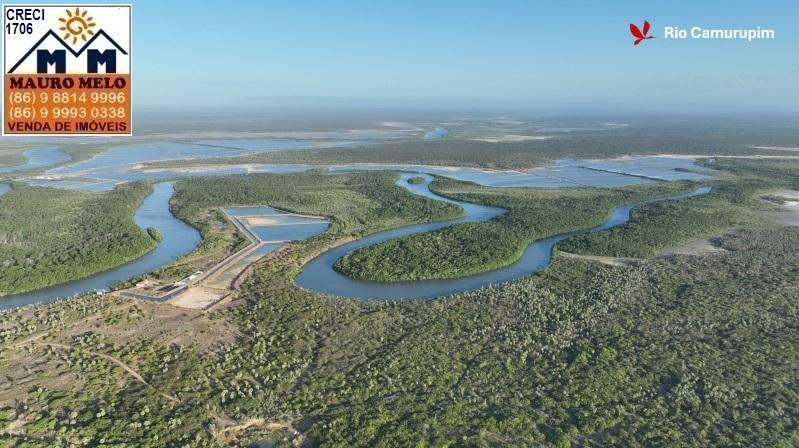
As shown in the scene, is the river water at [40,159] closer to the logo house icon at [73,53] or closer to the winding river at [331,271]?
the winding river at [331,271]

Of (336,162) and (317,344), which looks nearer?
(317,344)

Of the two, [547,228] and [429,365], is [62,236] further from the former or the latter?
[547,228]

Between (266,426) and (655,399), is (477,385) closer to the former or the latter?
(655,399)

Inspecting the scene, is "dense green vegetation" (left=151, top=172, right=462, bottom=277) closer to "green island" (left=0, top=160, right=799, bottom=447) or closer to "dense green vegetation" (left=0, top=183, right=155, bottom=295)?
"dense green vegetation" (left=0, top=183, right=155, bottom=295)

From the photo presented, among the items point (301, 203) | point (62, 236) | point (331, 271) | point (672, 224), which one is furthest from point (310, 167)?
point (672, 224)

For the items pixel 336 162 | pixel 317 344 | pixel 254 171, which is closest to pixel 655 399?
pixel 317 344

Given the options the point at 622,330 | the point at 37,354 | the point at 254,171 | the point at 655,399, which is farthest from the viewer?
the point at 254,171

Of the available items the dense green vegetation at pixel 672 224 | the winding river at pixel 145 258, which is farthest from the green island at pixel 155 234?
the dense green vegetation at pixel 672 224
